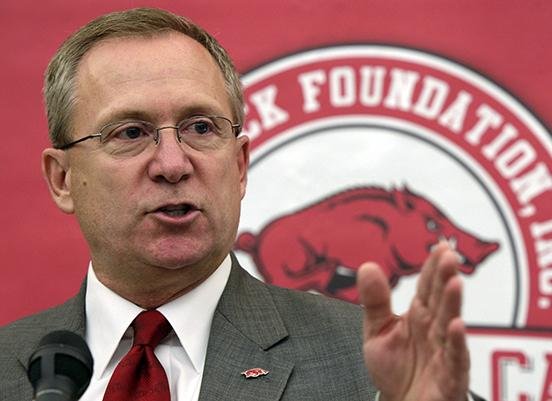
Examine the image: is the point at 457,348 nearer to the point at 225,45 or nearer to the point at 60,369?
the point at 60,369

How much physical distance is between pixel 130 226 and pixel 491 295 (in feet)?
3.10

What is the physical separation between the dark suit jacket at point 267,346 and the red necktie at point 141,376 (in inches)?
3.0

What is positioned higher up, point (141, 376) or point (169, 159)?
point (169, 159)

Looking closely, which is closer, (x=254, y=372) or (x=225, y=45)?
(x=254, y=372)

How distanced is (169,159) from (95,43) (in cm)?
31

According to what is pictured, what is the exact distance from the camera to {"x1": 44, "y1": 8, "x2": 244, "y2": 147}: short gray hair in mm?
1686

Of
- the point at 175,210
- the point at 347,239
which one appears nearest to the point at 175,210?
the point at 175,210

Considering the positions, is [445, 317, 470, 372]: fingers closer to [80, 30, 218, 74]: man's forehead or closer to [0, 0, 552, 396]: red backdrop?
[80, 30, 218, 74]: man's forehead

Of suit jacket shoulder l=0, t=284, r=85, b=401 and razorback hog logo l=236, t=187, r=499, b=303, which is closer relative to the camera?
suit jacket shoulder l=0, t=284, r=85, b=401

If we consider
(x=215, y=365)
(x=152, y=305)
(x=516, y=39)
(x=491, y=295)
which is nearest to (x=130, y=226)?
(x=152, y=305)

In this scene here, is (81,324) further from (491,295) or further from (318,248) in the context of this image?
(491,295)

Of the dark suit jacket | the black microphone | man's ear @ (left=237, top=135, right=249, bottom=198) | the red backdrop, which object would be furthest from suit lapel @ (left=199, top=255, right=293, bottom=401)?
the red backdrop

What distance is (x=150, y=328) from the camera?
1604 mm

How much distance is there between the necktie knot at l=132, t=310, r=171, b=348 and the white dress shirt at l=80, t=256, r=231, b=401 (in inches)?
0.4
